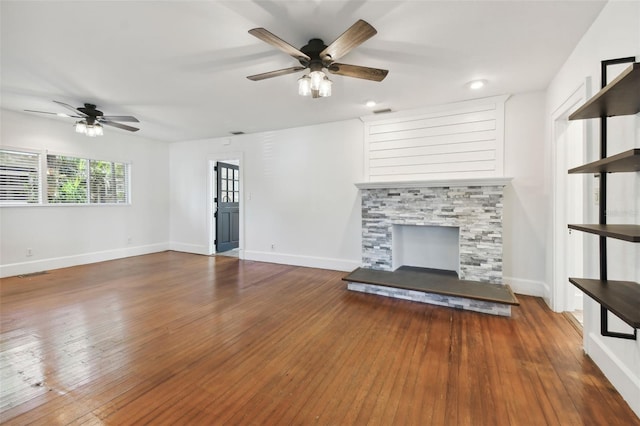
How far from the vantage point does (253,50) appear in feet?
8.58

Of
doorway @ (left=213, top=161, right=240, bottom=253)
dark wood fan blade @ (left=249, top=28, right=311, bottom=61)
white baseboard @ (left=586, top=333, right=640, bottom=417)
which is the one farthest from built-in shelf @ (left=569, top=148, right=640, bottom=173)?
doorway @ (left=213, top=161, right=240, bottom=253)

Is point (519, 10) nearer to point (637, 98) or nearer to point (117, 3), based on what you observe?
point (637, 98)

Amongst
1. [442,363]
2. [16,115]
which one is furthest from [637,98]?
[16,115]

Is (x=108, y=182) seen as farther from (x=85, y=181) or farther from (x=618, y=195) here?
(x=618, y=195)

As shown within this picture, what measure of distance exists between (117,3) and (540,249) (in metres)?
5.06

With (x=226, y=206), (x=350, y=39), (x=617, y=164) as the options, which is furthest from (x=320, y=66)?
(x=226, y=206)

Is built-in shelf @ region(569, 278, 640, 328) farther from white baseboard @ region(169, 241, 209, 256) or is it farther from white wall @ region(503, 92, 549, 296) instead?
white baseboard @ region(169, 241, 209, 256)

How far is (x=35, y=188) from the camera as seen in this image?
4.82 meters

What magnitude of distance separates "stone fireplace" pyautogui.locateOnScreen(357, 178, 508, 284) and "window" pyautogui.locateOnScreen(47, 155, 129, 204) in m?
5.33

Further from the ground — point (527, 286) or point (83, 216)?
point (83, 216)

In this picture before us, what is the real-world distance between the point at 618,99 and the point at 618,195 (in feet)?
2.49

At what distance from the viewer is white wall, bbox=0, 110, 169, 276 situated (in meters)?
4.59

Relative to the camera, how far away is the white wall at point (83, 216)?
4.59 metres

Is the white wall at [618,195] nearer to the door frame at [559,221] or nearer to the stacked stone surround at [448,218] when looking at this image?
the door frame at [559,221]
